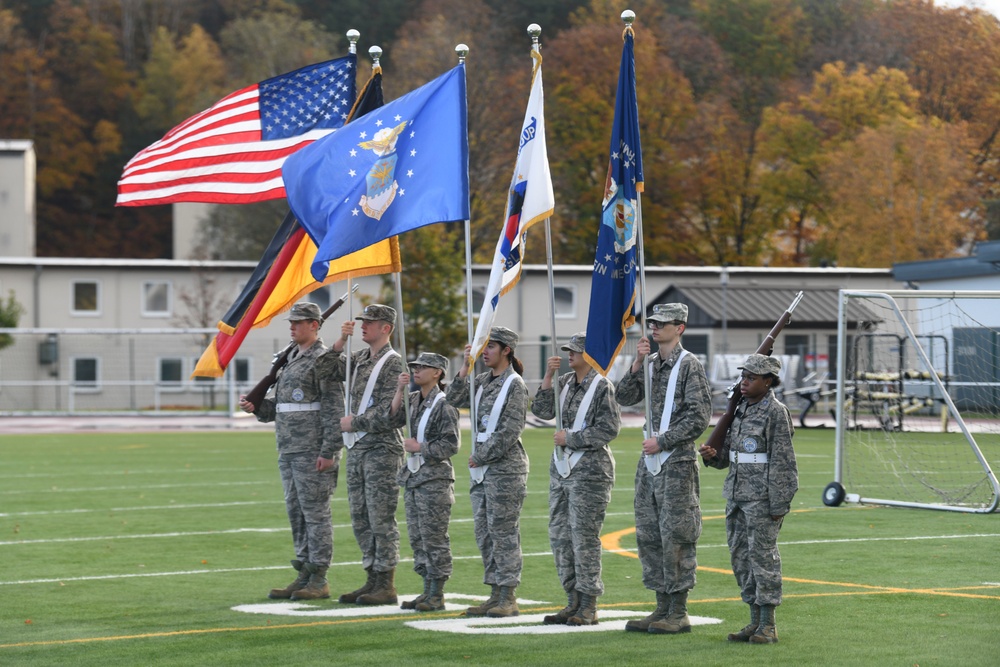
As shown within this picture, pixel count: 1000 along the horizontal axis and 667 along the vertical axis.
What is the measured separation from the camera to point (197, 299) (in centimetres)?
5084

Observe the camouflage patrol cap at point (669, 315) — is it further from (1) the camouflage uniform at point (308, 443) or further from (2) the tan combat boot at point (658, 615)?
(1) the camouflage uniform at point (308, 443)

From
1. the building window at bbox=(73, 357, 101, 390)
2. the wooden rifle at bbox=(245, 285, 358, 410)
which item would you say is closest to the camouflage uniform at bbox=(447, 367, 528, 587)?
the wooden rifle at bbox=(245, 285, 358, 410)

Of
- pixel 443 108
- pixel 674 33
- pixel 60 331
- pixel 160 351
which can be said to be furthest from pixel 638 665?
pixel 674 33

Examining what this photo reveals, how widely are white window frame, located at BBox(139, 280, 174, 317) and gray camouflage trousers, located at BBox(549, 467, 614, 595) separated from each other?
140 ft

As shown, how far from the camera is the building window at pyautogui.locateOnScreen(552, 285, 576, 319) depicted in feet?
171

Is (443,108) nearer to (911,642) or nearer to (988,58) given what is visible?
(911,642)

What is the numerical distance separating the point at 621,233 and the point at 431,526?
262cm

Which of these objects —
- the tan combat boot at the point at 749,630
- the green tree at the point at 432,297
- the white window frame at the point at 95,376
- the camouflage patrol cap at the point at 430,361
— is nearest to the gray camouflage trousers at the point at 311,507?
the camouflage patrol cap at the point at 430,361

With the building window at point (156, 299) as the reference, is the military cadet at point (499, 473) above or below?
below

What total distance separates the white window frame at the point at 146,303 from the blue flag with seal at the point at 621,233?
4274 cm

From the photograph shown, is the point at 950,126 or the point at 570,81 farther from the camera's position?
the point at 570,81

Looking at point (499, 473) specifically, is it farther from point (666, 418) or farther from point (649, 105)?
point (649, 105)

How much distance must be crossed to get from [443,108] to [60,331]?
31686 millimetres

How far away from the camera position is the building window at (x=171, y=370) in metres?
49.2
